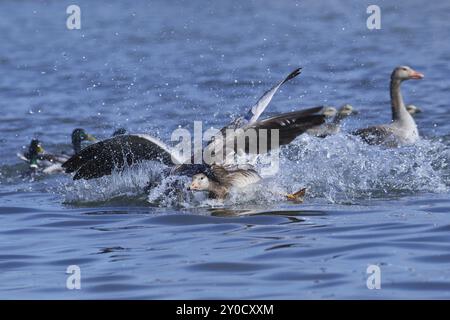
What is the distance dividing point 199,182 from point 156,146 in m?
0.62

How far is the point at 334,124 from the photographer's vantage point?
15922 millimetres

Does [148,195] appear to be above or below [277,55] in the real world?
below

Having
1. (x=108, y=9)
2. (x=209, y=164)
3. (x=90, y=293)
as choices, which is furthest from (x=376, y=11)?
(x=90, y=293)

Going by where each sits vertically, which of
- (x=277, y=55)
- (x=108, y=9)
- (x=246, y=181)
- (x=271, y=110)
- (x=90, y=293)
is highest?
(x=108, y=9)

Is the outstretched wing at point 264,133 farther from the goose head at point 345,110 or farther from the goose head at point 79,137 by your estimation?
the goose head at point 345,110

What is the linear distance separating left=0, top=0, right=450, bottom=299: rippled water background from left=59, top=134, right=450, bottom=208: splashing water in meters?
0.03

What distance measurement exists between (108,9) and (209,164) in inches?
805

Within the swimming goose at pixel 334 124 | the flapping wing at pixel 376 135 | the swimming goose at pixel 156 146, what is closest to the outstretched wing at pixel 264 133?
the swimming goose at pixel 156 146

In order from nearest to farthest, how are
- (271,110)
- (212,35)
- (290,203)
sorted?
1. (290,203)
2. (271,110)
3. (212,35)

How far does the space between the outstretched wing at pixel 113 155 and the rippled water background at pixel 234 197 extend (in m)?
0.27

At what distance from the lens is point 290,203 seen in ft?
34.9

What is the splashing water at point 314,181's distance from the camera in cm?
1089

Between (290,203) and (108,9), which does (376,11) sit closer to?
(108,9)

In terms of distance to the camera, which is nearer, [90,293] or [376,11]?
[90,293]
